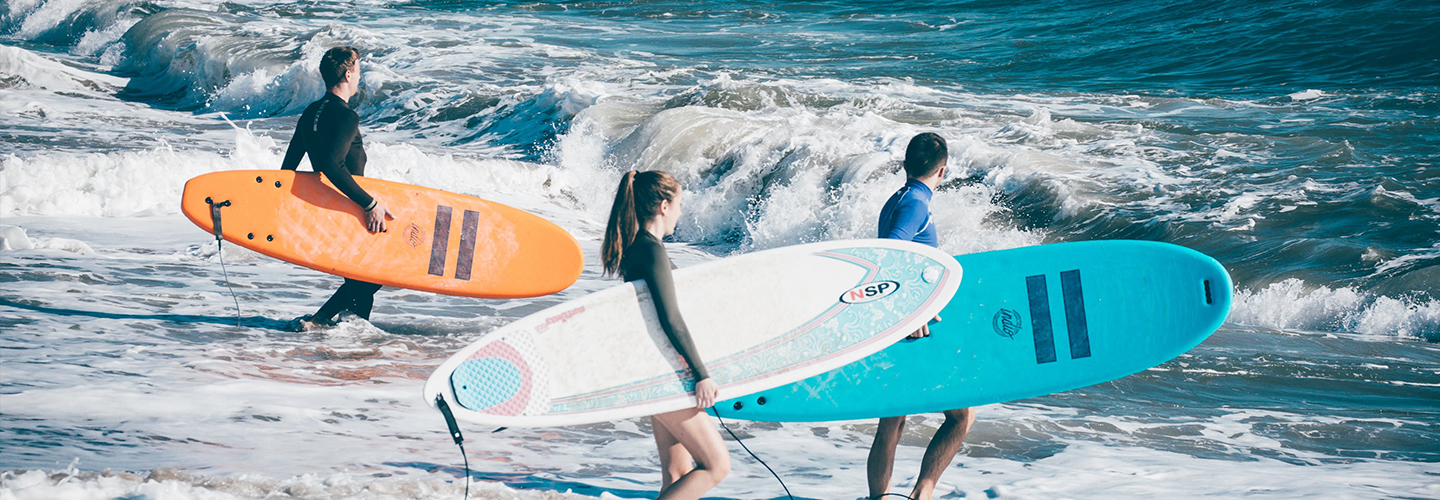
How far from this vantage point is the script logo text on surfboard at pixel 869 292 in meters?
3.01

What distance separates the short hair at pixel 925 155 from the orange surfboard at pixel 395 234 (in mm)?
2538

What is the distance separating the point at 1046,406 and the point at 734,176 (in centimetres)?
612

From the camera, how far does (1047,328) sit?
10.8ft

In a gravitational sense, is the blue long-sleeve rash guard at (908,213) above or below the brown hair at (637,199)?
below

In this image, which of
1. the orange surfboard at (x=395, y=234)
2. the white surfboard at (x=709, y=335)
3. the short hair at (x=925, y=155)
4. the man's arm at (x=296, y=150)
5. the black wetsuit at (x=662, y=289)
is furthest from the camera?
the orange surfboard at (x=395, y=234)

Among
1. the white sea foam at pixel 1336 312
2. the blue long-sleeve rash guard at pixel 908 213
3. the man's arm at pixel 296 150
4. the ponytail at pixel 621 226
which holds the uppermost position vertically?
the man's arm at pixel 296 150

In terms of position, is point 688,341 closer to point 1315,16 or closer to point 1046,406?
point 1046,406

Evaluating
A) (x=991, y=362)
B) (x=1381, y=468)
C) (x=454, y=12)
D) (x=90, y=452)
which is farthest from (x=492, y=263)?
(x=454, y=12)

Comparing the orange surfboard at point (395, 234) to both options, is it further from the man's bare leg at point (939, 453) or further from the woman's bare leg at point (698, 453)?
the woman's bare leg at point (698, 453)

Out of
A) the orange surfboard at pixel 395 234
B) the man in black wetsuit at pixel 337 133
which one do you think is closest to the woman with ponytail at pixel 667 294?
the man in black wetsuit at pixel 337 133

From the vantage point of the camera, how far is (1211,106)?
1264 centimetres

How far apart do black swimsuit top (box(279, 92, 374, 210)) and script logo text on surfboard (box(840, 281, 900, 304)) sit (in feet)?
7.85

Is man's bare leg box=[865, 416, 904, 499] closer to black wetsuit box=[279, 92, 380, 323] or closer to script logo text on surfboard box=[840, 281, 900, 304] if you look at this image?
script logo text on surfboard box=[840, 281, 900, 304]

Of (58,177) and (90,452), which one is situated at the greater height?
(58,177)
